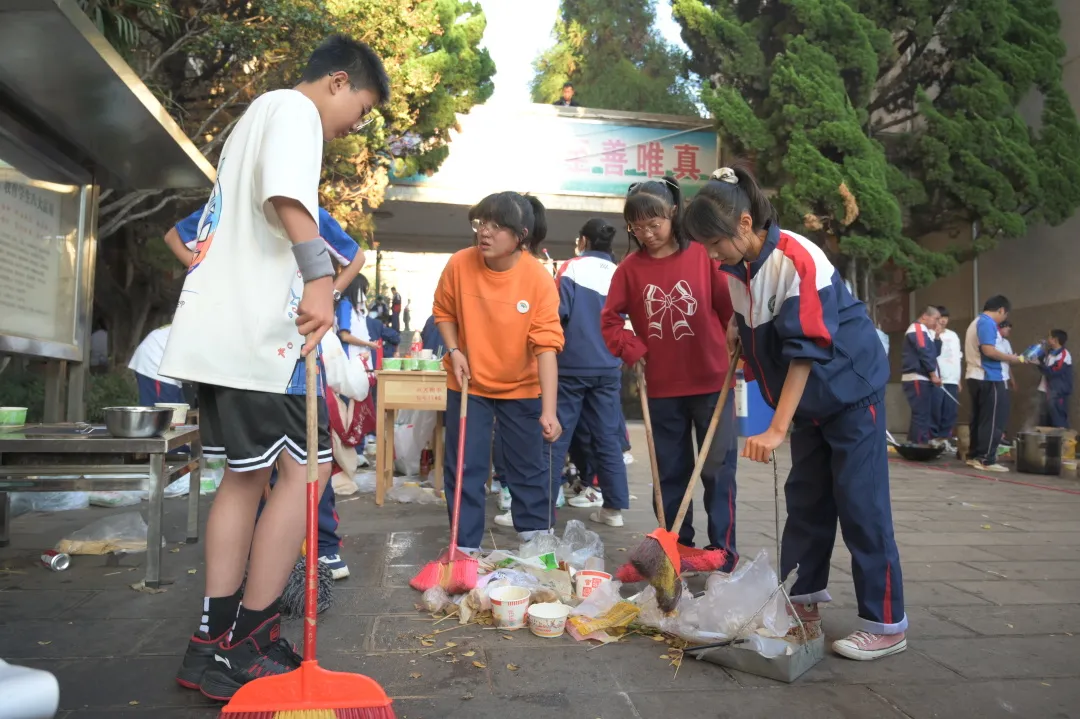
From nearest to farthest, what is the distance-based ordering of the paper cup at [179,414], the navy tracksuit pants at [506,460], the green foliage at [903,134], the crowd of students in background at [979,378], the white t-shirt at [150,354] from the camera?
the navy tracksuit pants at [506,460] < the paper cup at [179,414] < the white t-shirt at [150,354] < the crowd of students in background at [979,378] < the green foliage at [903,134]

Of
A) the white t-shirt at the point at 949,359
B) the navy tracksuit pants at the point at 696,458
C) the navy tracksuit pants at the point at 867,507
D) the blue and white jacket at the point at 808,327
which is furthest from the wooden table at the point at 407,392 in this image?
the white t-shirt at the point at 949,359

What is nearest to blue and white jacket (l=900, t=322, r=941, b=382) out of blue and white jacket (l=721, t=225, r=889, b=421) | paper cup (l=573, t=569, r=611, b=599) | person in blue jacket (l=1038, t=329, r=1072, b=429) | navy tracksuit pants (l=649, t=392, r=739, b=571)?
person in blue jacket (l=1038, t=329, r=1072, b=429)

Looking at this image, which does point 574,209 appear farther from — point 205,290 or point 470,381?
point 205,290

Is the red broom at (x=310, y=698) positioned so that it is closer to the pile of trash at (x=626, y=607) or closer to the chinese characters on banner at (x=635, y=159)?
the pile of trash at (x=626, y=607)

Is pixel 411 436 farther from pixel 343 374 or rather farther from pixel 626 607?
pixel 626 607

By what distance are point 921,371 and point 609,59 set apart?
465 inches

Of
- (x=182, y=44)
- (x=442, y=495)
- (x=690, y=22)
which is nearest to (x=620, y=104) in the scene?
(x=690, y=22)

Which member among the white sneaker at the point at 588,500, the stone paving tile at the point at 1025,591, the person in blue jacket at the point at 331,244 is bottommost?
the stone paving tile at the point at 1025,591

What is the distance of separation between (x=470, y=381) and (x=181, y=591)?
4.96 ft

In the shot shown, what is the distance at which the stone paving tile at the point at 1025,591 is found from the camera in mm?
3238

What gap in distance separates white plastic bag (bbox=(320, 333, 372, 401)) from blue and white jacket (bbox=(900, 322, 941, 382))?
726 centimetres

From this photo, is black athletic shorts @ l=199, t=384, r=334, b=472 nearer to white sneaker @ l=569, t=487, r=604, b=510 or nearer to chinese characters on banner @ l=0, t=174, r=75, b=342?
chinese characters on banner @ l=0, t=174, r=75, b=342

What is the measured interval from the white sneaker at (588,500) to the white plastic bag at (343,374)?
1.75 metres

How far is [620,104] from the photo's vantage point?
52.5ft
